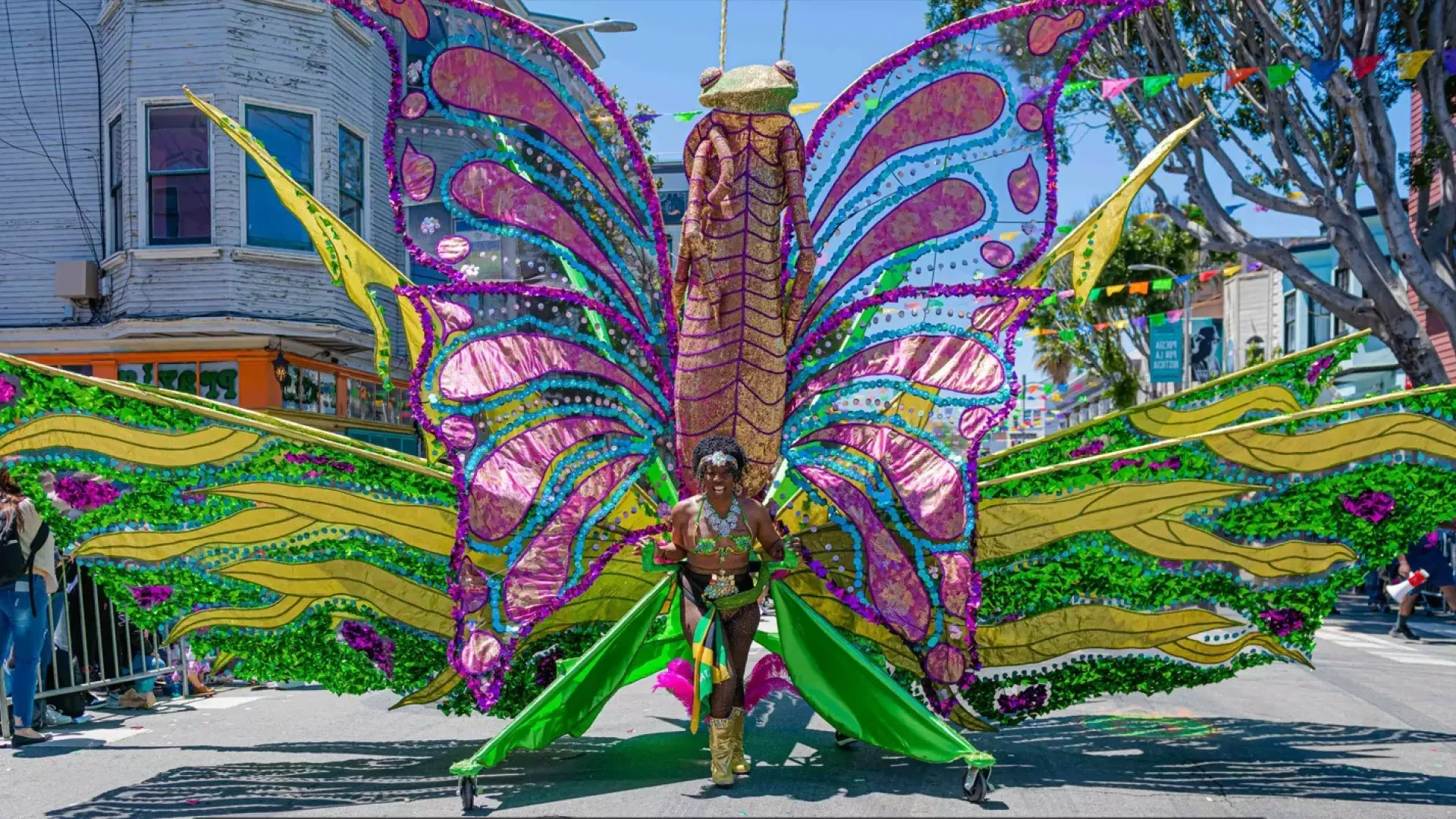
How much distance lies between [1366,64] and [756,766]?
10.7 meters

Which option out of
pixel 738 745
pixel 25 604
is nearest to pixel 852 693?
pixel 738 745

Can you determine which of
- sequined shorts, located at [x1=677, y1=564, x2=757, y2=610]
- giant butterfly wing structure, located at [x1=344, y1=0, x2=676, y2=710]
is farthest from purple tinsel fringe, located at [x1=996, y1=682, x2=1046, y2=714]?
giant butterfly wing structure, located at [x1=344, y1=0, x2=676, y2=710]

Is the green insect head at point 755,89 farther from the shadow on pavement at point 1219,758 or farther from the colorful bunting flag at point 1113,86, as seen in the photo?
the colorful bunting flag at point 1113,86

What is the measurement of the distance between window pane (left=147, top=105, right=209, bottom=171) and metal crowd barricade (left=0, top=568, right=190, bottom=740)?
26.1ft

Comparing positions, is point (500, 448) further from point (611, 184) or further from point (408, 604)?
point (611, 184)

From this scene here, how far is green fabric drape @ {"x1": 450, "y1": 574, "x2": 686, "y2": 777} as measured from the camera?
555 centimetres

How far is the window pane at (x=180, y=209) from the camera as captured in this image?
1598cm

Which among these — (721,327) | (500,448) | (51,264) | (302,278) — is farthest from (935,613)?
(51,264)

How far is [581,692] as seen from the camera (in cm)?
584

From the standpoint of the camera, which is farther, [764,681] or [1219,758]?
[1219,758]

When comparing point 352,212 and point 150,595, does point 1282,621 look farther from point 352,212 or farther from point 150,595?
point 352,212

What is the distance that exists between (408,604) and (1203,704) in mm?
5685

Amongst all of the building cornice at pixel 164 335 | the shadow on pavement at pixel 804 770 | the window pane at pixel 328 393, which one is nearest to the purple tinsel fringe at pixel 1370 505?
the shadow on pavement at pixel 804 770

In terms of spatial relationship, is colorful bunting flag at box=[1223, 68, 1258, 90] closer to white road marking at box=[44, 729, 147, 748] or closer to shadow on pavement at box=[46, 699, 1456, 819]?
shadow on pavement at box=[46, 699, 1456, 819]
